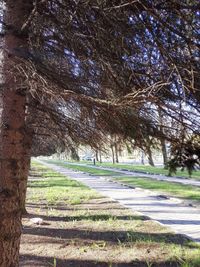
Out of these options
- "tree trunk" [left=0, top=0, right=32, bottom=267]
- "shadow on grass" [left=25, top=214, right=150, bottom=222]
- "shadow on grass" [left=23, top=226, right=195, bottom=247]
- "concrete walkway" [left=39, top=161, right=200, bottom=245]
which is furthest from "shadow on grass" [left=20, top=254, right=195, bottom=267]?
"shadow on grass" [left=25, top=214, right=150, bottom=222]

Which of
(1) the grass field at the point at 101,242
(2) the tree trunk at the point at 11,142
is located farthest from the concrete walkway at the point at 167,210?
(2) the tree trunk at the point at 11,142

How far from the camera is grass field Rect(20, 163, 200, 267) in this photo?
22.4 ft

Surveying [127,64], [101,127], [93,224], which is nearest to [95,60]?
[127,64]

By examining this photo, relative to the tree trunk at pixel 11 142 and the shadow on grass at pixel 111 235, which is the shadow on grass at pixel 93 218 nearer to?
the shadow on grass at pixel 111 235

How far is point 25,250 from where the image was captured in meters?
→ 7.64

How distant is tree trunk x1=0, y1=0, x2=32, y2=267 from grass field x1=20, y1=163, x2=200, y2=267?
6.76 feet

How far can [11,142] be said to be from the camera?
441 centimetres

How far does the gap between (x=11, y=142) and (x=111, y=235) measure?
197 inches

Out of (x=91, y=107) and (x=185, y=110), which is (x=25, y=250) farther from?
(x=185, y=110)

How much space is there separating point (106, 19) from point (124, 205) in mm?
10748

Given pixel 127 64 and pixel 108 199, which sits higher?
pixel 127 64

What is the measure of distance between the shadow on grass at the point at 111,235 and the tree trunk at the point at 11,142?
13.0ft

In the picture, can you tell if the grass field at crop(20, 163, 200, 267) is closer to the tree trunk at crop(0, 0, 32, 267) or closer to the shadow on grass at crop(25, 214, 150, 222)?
the shadow on grass at crop(25, 214, 150, 222)

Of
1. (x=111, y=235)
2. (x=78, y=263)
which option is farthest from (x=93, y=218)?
(x=78, y=263)
